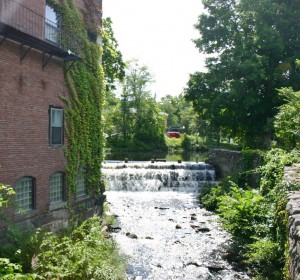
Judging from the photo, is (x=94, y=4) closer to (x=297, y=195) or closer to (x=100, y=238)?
(x=100, y=238)

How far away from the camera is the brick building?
980 cm

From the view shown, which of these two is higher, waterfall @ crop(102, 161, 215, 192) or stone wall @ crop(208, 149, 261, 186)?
stone wall @ crop(208, 149, 261, 186)

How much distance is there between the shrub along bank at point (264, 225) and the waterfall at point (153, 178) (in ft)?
31.7

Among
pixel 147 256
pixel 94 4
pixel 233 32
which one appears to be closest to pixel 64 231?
pixel 147 256

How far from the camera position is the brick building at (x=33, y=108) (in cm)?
980

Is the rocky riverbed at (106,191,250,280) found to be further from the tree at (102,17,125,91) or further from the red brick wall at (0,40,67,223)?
the tree at (102,17,125,91)

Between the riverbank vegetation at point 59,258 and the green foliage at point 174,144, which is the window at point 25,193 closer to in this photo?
the riverbank vegetation at point 59,258

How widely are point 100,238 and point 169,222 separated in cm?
592

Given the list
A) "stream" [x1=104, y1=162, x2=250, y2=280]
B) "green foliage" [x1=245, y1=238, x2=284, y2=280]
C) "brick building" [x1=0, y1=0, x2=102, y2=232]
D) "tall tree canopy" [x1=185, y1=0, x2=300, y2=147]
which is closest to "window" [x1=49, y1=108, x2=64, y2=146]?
"brick building" [x1=0, y1=0, x2=102, y2=232]

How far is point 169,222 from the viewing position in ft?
51.4

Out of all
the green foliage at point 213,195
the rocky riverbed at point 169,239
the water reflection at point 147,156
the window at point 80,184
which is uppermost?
the window at point 80,184

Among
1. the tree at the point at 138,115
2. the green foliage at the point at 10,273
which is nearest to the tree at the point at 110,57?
the green foliage at the point at 10,273

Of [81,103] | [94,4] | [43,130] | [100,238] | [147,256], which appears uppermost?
[94,4]

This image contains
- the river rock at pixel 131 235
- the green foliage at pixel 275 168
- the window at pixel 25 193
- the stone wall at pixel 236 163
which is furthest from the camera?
the stone wall at pixel 236 163
